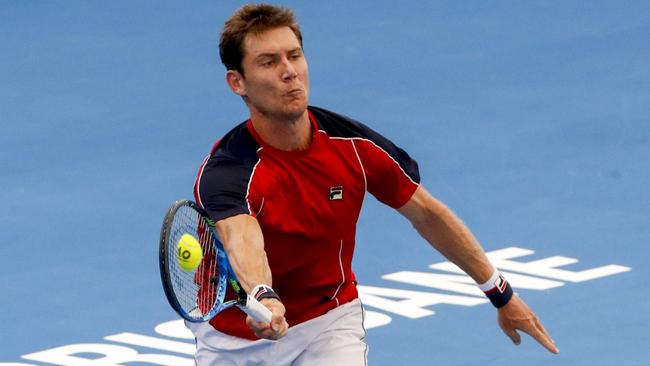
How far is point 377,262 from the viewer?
42.3ft

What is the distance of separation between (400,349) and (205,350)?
3.02m

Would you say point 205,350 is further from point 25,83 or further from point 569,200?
point 25,83

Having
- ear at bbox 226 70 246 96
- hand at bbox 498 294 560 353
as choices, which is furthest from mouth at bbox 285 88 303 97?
hand at bbox 498 294 560 353

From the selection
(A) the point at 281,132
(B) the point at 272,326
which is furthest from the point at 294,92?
(B) the point at 272,326

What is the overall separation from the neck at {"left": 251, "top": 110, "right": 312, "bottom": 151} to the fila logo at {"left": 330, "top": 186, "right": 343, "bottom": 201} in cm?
23

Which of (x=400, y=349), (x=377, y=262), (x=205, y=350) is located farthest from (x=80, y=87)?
(x=205, y=350)

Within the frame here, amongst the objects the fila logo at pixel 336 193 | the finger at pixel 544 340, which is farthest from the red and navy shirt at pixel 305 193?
the finger at pixel 544 340

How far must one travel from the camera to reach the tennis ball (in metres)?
8.17

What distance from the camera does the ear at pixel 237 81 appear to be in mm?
8477

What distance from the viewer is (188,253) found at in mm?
8188

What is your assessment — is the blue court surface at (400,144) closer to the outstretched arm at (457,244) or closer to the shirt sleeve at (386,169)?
the outstretched arm at (457,244)

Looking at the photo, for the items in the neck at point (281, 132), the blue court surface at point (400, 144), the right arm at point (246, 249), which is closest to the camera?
the right arm at point (246, 249)

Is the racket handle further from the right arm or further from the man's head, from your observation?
the man's head

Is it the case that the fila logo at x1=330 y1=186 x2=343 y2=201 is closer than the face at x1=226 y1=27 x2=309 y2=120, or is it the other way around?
the face at x1=226 y1=27 x2=309 y2=120
